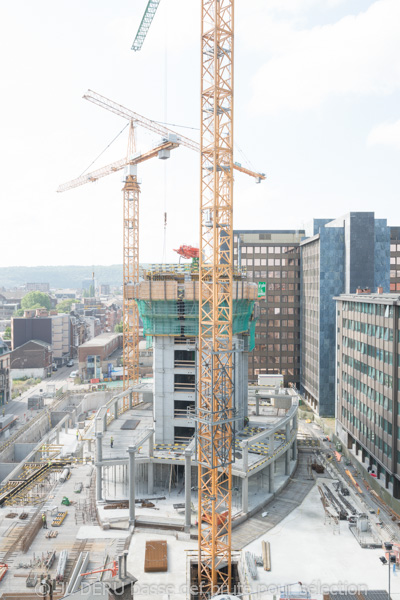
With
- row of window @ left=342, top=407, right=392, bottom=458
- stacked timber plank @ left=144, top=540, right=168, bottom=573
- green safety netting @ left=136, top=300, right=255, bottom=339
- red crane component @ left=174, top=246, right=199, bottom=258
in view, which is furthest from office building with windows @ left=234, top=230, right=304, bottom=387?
stacked timber plank @ left=144, top=540, right=168, bottom=573

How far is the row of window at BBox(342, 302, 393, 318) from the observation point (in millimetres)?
Result: 58500

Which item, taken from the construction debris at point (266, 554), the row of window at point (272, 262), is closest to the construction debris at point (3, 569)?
the construction debris at point (266, 554)

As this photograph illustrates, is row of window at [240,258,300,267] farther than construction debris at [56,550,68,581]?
Yes

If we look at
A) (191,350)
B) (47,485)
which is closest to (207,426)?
(191,350)

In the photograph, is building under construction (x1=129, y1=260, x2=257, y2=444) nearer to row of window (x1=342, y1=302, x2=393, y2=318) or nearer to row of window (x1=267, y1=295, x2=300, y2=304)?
row of window (x1=342, y1=302, x2=393, y2=318)

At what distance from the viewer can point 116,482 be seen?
198ft

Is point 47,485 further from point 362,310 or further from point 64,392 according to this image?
point 64,392

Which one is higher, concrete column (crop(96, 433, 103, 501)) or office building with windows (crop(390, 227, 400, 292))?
office building with windows (crop(390, 227, 400, 292))

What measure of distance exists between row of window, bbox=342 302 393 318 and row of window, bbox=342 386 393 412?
10.1m

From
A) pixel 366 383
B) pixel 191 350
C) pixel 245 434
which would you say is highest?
pixel 191 350

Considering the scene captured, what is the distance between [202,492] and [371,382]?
3005 centimetres

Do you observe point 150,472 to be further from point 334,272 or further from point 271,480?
point 334,272

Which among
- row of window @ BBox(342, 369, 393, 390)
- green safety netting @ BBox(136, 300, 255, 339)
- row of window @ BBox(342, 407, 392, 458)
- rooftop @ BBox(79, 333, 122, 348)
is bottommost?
row of window @ BBox(342, 407, 392, 458)

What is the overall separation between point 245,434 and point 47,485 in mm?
26260
